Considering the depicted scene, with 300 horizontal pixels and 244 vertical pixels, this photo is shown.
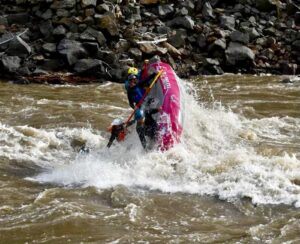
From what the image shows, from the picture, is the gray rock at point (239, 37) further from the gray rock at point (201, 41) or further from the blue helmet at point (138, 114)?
the blue helmet at point (138, 114)

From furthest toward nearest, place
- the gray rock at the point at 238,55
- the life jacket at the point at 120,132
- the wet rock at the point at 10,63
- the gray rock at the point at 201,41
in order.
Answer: the gray rock at the point at 201,41
the gray rock at the point at 238,55
the wet rock at the point at 10,63
the life jacket at the point at 120,132

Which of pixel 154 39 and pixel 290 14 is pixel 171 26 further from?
pixel 290 14

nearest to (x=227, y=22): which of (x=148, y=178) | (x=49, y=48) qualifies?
(x=49, y=48)

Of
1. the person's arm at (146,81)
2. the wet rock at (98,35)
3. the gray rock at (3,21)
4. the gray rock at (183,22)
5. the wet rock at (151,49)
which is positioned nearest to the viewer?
the person's arm at (146,81)

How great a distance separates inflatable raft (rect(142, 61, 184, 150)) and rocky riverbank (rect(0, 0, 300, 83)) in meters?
4.89

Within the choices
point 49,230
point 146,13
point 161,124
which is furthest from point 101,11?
point 49,230

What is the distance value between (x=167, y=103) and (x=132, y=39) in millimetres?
7648

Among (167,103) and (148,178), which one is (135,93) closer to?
(167,103)

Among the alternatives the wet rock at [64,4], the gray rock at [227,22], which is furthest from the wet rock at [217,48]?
the wet rock at [64,4]

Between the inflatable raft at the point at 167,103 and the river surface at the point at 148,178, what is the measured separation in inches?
10.7

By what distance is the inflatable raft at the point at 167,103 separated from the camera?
29.6 feet

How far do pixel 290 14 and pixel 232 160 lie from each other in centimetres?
1324

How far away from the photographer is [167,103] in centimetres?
963

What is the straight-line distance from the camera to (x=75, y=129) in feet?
35.0
